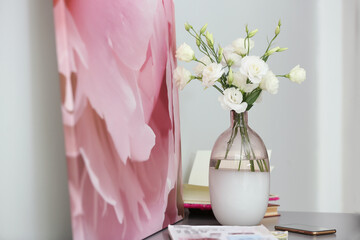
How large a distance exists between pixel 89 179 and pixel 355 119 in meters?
1.33

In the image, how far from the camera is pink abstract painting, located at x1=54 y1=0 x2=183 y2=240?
2.31 feet

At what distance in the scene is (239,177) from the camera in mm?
1017

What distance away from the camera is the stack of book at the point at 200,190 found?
1.18 metres

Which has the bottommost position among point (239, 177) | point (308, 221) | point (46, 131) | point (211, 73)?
point (308, 221)

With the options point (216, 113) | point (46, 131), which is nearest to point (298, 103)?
point (216, 113)

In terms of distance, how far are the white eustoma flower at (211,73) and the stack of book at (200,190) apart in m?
0.33

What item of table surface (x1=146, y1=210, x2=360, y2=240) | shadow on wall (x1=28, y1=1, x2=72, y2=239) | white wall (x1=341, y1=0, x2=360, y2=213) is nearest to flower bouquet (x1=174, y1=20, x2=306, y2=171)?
table surface (x1=146, y1=210, x2=360, y2=240)

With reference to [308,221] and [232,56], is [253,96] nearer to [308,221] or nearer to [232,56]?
[232,56]

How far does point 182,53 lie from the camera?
1.04 metres

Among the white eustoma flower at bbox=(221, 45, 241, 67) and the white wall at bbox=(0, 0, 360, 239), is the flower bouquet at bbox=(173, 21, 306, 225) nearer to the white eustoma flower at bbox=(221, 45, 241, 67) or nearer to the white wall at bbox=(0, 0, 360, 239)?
the white eustoma flower at bbox=(221, 45, 241, 67)

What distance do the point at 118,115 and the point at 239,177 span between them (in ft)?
1.07

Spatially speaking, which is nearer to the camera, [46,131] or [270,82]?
[46,131]

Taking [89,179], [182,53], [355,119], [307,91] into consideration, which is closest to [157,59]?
[182,53]

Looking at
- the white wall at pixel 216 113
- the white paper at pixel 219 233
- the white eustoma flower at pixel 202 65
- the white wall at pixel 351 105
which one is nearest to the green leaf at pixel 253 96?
the white eustoma flower at pixel 202 65
